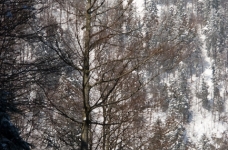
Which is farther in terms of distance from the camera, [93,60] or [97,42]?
[93,60]

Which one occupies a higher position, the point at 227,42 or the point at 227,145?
the point at 227,42

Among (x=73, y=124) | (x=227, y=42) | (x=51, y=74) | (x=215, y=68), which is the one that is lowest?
(x=73, y=124)

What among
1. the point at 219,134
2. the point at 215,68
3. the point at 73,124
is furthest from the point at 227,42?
the point at 73,124

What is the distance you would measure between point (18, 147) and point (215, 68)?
5624 inches

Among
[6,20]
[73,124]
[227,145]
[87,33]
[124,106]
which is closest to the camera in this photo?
[87,33]

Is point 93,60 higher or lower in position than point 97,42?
lower

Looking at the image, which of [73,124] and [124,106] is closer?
[124,106]

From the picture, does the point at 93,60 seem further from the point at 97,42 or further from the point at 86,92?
the point at 86,92

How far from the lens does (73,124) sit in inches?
365

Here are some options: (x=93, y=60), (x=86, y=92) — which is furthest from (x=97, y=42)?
(x=86, y=92)

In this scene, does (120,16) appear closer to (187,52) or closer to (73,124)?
(187,52)

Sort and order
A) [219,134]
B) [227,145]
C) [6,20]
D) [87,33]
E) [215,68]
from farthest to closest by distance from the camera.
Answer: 1. [215,68]
2. [219,134]
3. [227,145]
4. [6,20]
5. [87,33]

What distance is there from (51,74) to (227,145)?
92.8m

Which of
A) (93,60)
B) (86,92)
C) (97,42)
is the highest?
(97,42)
